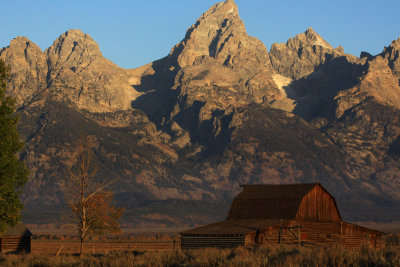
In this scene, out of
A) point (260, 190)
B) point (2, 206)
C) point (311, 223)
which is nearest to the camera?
point (2, 206)

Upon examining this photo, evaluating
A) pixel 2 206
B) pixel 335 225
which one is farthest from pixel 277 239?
pixel 2 206

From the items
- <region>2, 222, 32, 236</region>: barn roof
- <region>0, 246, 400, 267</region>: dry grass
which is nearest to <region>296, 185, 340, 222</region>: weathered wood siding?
<region>0, 246, 400, 267</region>: dry grass

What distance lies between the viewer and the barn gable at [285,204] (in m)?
64.8

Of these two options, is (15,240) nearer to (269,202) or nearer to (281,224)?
(269,202)

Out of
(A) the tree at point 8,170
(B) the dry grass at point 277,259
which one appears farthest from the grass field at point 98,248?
(B) the dry grass at point 277,259

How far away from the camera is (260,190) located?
69.6 meters

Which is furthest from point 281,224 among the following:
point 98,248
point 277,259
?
point 98,248

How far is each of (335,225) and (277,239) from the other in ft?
32.8

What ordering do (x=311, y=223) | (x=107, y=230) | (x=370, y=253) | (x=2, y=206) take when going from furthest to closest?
1. (x=311, y=223)
2. (x=107, y=230)
3. (x=2, y=206)
4. (x=370, y=253)

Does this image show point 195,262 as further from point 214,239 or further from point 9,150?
point 214,239

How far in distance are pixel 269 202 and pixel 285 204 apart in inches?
83.8

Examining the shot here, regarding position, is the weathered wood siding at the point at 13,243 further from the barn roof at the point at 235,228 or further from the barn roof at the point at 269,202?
the barn roof at the point at 269,202

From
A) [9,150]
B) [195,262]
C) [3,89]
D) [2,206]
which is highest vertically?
[3,89]

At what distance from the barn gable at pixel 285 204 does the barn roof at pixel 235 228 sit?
2019 millimetres
